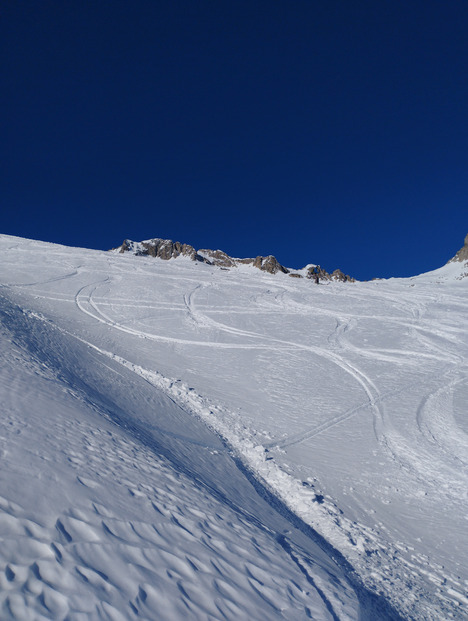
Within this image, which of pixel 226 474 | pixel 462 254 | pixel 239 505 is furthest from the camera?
pixel 462 254

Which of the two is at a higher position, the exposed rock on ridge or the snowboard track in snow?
the exposed rock on ridge

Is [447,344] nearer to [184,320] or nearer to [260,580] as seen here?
[184,320]

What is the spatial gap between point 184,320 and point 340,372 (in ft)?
27.8

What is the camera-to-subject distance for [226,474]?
19.6 ft

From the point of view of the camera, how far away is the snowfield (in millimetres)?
2672

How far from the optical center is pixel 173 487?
14.2 feet

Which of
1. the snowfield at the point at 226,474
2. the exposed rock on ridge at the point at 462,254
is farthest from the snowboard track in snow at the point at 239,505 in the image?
the exposed rock on ridge at the point at 462,254

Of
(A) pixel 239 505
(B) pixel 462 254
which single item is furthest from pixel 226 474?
(B) pixel 462 254

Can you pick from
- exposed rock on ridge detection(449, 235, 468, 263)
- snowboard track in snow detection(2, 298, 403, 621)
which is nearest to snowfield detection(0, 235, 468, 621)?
snowboard track in snow detection(2, 298, 403, 621)

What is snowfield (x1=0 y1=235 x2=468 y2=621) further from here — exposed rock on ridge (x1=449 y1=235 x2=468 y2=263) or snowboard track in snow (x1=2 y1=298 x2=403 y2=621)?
exposed rock on ridge (x1=449 y1=235 x2=468 y2=263)

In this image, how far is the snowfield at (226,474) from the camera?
2672 mm

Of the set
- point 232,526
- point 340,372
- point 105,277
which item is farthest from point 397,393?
point 105,277

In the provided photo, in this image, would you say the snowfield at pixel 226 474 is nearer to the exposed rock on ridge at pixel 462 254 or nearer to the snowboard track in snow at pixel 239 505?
the snowboard track in snow at pixel 239 505

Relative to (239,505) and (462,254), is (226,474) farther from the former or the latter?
(462,254)
